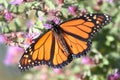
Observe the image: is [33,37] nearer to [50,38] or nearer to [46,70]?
[50,38]

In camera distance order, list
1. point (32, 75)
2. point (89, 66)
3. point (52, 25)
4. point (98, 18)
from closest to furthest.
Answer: point (98, 18) → point (52, 25) → point (89, 66) → point (32, 75)

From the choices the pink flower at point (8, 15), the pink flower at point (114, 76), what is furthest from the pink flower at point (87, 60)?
the pink flower at point (8, 15)

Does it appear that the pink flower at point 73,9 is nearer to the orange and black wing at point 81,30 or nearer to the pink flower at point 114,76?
the orange and black wing at point 81,30

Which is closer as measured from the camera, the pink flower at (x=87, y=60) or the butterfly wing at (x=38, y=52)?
the butterfly wing at (x=38, y=52)

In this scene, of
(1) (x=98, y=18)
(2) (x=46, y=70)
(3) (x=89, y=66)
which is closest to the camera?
(1) (x=98, y=18)

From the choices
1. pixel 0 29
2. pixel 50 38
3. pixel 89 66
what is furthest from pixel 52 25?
pixel 89 66

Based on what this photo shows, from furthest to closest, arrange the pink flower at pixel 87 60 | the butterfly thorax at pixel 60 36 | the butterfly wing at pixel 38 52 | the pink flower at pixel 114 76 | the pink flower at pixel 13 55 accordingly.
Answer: the pink flower at pixel 13 55 < the pink flower at pixel 87 60 < the pink flower at pixel 114 76 < the butterfly thorax at pixel 60 36 < the butterfly wing at pixel 38 52

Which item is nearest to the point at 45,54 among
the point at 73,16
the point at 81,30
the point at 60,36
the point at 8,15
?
the point at 60,36

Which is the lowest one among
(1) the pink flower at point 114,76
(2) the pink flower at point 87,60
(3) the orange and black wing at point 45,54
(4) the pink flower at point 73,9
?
(1) the pink flower at point 114,76
